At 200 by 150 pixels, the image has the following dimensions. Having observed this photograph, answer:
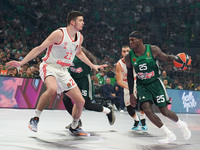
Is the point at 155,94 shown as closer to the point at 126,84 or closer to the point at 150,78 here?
the point at 150,78

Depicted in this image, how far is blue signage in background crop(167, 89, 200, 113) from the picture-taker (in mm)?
14617

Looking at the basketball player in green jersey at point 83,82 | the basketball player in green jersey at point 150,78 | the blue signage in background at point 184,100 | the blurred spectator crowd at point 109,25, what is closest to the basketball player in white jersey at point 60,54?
the basketball player in green jersey at point 150,78

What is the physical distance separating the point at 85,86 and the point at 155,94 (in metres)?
1.78

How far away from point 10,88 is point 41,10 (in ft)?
35.8

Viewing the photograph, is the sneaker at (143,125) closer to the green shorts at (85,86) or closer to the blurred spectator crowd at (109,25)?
the green shorts at (85,86)

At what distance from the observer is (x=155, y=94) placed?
215 inches

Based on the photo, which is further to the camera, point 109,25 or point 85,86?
point 109,25

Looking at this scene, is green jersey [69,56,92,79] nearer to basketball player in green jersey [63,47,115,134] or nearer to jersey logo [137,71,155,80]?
basketball player in green jersey [63,47,115,134]

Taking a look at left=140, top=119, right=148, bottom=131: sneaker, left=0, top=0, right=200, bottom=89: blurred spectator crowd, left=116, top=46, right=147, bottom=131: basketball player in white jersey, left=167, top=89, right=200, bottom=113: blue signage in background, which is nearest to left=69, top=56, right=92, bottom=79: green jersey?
left=116, top=46, right=147, bottom=131: basketball player in white jersey

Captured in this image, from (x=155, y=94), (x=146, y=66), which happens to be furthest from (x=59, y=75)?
(x=155, y=94)

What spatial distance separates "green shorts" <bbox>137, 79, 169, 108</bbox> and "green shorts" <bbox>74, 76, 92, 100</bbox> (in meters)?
1.49

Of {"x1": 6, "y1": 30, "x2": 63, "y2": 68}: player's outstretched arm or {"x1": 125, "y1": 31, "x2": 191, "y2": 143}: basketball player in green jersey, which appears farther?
{"x1": 125, "y1": 31, "x2": 191, "y2": 143}: basketball player in green jersey

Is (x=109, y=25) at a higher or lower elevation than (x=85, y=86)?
higher

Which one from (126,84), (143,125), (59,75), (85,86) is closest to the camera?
(59,75)
